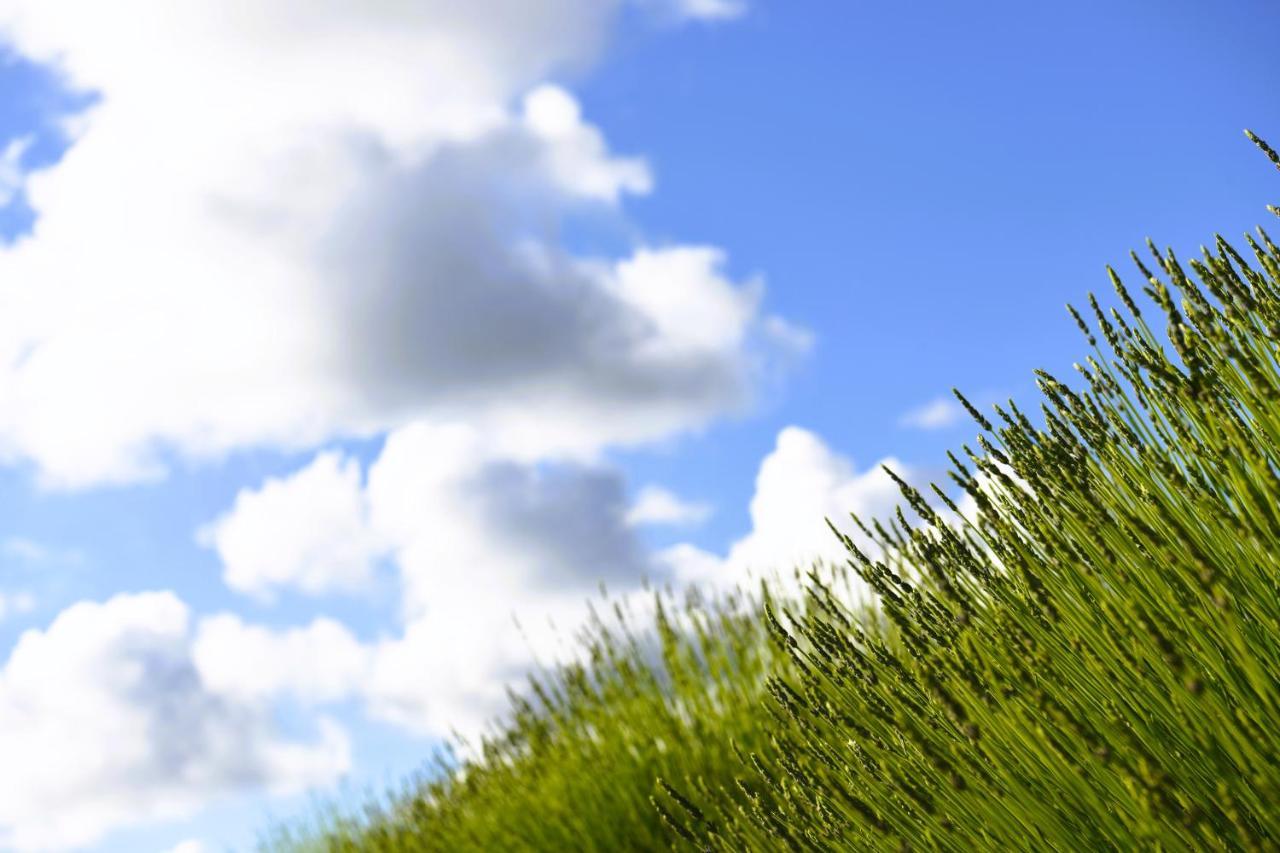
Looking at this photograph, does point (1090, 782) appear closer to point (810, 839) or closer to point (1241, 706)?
point (1241, 706)

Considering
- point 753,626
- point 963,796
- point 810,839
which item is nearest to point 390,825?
point 753,626

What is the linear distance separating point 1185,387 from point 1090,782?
0.62 m

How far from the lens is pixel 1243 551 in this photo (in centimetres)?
181

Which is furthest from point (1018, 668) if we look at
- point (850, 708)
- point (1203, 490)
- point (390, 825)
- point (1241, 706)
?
point (390, 825)

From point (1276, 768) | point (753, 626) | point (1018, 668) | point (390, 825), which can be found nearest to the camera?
point (1276, 768)

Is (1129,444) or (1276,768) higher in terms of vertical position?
(1129,444)

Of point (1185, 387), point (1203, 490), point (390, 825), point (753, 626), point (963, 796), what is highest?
point (390, 825)

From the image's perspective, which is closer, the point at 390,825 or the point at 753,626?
the point at 753,626

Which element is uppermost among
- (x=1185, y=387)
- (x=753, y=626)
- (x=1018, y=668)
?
(x=753, y=626)

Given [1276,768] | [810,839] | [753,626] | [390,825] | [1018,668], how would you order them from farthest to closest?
[390,825] → [753,626] → [810,839] → [1018,668] → [1276,768]

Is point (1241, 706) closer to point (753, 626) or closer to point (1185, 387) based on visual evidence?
point (1185, 387)

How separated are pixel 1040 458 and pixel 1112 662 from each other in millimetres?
424

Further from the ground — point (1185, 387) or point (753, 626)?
point (753, 626)

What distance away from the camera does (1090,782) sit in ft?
5.81
